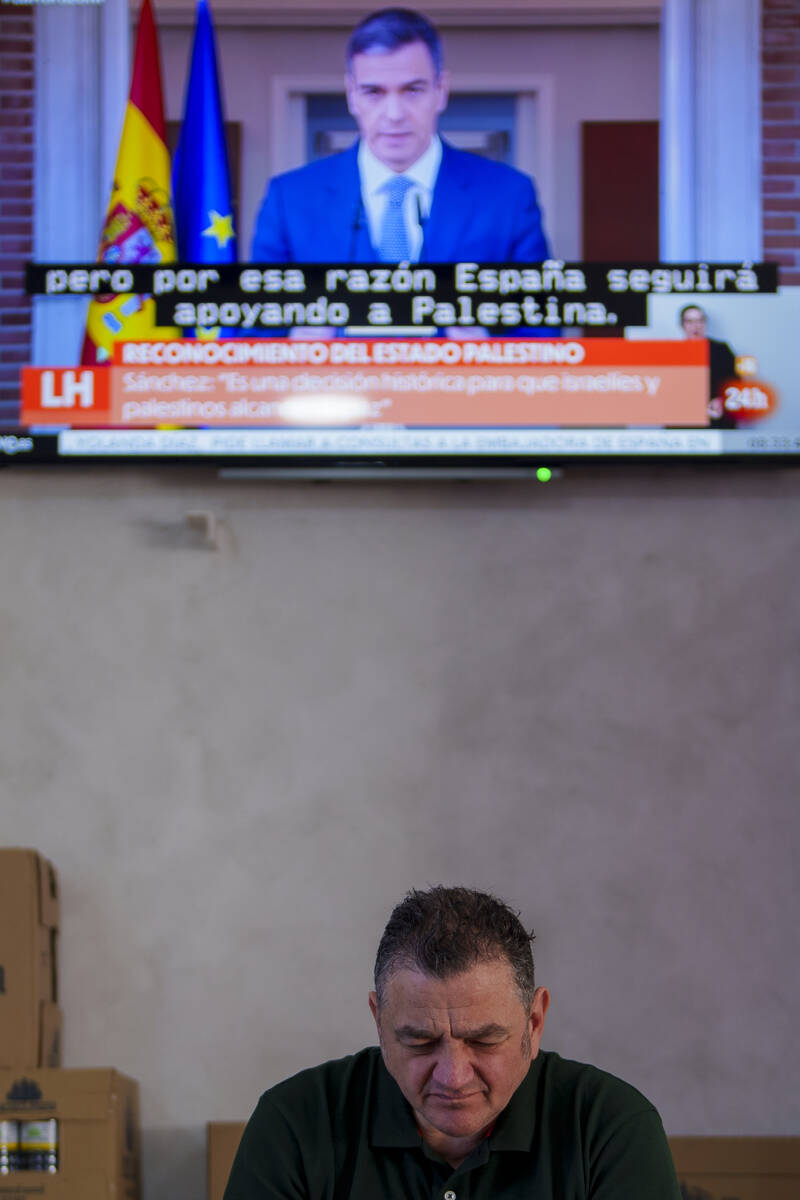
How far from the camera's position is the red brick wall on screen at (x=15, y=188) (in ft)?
14.5

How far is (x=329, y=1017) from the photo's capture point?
4.11m

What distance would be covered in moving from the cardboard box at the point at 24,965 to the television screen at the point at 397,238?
1.12 metres

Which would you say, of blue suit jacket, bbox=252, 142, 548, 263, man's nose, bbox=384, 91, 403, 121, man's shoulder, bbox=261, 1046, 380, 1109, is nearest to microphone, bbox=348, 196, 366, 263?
blue suit jacket, bbox=252, 142, 548, 263

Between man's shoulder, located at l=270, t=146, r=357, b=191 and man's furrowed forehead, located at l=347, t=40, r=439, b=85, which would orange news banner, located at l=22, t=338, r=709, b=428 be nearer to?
man's shoulder, located at l=270, t=146, r=357, b=191

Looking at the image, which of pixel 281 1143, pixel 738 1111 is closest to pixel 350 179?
pixel 738 1111

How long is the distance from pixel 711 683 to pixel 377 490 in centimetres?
106

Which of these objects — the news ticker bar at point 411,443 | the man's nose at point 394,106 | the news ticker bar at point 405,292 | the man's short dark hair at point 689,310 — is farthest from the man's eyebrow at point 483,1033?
the man's nose at point 394,106

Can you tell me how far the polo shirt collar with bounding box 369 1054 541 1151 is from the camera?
70.4 inches

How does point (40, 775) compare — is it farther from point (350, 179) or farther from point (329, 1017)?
point (350, 179)

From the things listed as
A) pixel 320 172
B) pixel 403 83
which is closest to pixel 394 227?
pixel 320 172

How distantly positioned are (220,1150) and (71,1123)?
48 cm

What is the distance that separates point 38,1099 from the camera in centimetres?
356

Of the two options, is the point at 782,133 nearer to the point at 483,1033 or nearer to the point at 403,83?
the point at 403,83

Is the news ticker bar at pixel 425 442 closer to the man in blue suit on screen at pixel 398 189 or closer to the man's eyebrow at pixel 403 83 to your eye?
the man in blue suit on screen at pixel 398 189
